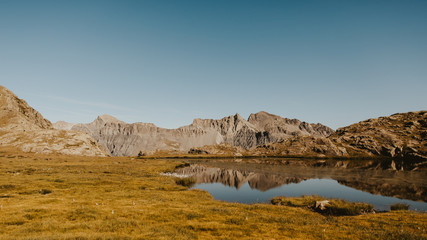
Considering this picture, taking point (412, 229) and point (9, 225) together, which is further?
point (412, 229)

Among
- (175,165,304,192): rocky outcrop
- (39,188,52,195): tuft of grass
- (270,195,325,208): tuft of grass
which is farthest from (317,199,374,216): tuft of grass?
(39,188,52,195): tuft of grass

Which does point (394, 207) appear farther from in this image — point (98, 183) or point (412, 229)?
point (98, 183)

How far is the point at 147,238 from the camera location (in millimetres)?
18453

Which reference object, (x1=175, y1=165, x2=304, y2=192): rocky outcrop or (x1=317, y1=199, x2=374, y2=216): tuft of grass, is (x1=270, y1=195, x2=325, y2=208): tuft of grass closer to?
(x1=317, y1=199, x2=374, y2=216): tuft of grass

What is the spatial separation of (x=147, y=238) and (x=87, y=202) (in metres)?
19.8

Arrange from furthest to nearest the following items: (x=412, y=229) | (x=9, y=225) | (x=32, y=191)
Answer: (x=32, y=191) → (x=412, y=229) → (x=9, y=225)

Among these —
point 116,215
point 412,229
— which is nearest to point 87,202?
point 116,215

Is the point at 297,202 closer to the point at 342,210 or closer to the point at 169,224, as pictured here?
the point at 342,210

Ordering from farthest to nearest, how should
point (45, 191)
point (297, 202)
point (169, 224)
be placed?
point (45, 191)
point (297, 202)
point (169, 224)

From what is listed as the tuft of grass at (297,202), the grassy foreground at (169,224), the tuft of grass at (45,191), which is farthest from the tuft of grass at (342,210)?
the tuft of grass at (45,191)

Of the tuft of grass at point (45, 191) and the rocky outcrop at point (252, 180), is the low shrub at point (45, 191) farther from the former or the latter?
the rocky outcrop at point (252, 180)

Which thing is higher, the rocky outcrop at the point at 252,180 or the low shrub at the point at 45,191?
the low shrub at the point at 45,191

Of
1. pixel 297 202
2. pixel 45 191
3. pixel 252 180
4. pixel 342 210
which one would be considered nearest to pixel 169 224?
pixel 342 210

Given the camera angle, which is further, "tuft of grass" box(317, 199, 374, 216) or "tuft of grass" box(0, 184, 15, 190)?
"tuft of grass" box(0, 184, 15, 190)
